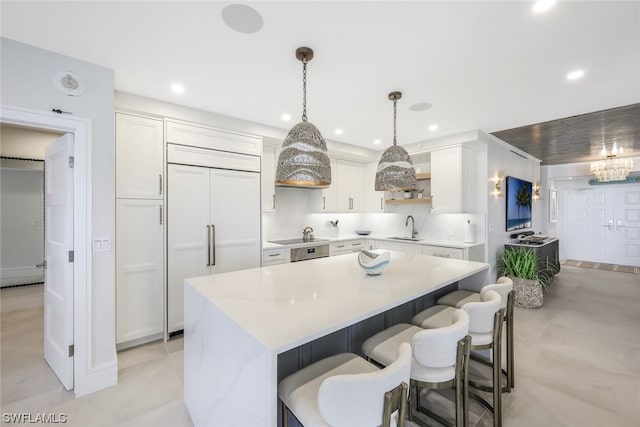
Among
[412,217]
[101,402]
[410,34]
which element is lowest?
[101,402]

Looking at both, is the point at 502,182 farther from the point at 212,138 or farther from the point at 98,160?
the point at 98,160

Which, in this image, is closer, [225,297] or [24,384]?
[225,297]

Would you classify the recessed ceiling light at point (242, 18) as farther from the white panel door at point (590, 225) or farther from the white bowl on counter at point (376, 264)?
the white panel door at point (590, 225)

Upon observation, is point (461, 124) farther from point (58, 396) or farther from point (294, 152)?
point (58, 396)

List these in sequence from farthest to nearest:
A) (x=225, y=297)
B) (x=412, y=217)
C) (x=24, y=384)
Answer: (x=412, y=217)
(x=24, y=384)
(x=225, y=297)

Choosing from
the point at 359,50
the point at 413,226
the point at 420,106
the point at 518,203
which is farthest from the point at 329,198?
the point at 518,203

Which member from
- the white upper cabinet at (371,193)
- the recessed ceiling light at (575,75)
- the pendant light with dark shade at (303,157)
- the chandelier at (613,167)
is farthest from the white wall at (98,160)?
the chandelier at (613,167)

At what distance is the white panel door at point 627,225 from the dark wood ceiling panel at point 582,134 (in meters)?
1.78

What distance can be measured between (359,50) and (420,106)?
138 cm

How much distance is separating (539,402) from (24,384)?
157 inches

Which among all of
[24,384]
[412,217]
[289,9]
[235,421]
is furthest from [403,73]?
[24,384]

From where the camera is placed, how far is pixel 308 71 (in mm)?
2318

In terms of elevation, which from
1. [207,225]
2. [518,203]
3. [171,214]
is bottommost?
[207,225]

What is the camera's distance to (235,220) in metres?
3.42
